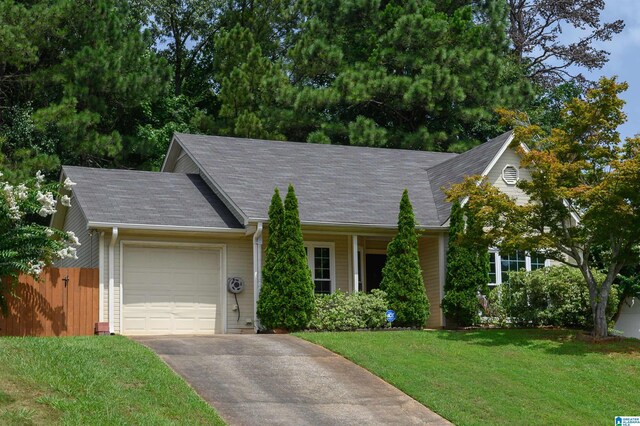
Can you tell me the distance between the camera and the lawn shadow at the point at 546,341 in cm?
2019

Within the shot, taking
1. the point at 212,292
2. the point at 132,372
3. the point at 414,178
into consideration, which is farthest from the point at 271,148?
the point at 132,372

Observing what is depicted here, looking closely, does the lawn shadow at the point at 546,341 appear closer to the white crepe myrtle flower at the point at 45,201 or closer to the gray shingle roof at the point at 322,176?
the gray shingle roof at the point at 322,176

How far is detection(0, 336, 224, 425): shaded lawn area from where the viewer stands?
12.1 m

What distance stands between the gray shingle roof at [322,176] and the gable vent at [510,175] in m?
2.02

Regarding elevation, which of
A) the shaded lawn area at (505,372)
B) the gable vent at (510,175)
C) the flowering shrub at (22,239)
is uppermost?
the gable vent at (510,175)

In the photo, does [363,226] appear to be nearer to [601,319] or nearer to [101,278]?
[601,319]

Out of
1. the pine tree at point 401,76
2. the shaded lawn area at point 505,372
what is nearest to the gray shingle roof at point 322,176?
the shaded lawn area at point 505,372

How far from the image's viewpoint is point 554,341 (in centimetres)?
2114

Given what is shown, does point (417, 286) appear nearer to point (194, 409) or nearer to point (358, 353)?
point (358, 353)

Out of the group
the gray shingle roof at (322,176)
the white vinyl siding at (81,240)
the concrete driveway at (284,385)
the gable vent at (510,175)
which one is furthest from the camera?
the gable vent at (510,175)

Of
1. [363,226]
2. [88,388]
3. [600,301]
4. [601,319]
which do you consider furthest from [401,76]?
[88,388]

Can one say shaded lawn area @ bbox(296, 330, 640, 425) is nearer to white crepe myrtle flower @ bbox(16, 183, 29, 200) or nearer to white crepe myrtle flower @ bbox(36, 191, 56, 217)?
white crepe myrtle flower @ bbox(36, 191, 56, 217)

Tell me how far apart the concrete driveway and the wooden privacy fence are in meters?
2.41

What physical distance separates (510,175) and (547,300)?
359 cm
